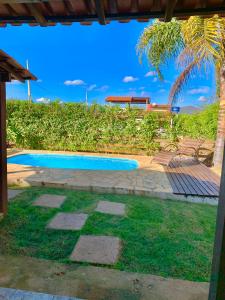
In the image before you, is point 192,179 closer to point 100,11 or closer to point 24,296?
point 24,296

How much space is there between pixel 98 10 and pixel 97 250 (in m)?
2.96

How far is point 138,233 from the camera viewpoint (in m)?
3.88

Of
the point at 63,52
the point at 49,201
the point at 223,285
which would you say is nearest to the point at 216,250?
the point at 223,285

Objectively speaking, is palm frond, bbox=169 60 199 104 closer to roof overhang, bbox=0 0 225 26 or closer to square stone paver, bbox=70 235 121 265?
square stone paver, bbox=70 235 121 265

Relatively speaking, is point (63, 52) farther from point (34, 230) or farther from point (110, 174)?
point (34, 230)

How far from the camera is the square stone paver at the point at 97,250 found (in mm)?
3076

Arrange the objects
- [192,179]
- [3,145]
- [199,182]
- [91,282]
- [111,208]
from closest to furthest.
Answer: [91,282], [3,145], [111,208], [199,182], [192,179]

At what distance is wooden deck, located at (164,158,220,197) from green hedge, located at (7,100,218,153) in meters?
2.47

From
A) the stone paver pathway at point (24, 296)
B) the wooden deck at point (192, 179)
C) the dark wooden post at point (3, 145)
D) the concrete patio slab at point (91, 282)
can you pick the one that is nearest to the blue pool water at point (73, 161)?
the wooden deck at point (192, 179)

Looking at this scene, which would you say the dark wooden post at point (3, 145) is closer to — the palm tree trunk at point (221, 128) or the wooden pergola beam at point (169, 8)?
the wooden pergola beam at point (169, 8)

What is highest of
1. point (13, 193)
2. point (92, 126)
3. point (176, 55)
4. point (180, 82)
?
point (176, 55)

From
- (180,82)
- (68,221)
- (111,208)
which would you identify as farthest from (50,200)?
(180,82)

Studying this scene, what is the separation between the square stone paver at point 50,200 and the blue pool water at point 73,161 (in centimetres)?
486

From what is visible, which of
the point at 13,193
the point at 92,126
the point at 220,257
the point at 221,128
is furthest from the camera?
the point at 92,126
